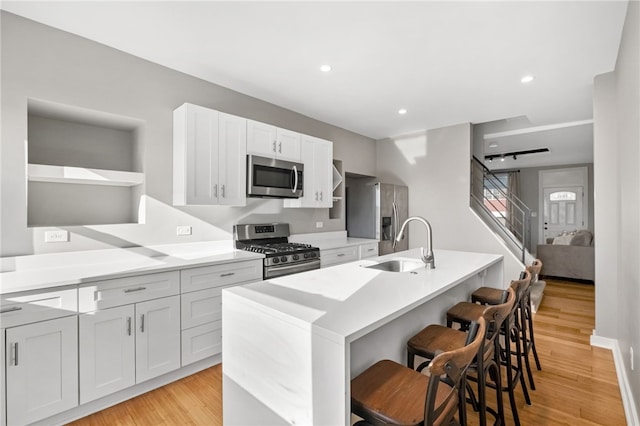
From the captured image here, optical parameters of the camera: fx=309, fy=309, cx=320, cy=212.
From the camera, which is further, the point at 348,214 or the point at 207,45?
the point at 348,214

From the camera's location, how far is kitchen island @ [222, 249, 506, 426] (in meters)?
1.11

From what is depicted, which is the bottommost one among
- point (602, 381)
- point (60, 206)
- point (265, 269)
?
point (602, 381)

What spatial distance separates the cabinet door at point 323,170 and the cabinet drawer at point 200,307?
188 centimetres

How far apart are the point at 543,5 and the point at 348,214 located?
3617 mm

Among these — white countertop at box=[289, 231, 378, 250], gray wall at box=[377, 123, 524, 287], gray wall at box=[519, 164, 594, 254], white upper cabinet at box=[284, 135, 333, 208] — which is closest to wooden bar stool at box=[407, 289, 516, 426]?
white countertop at box=[289, 231, 378, 250]

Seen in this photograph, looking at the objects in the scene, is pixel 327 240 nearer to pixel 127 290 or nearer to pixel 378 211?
pixel 378 211

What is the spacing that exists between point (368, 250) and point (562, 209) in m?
7.15

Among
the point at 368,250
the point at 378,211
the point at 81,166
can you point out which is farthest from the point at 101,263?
the point at 378,211

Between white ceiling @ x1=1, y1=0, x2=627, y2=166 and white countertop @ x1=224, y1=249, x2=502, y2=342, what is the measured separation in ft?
5.84

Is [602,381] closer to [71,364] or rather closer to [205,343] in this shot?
[205,343]

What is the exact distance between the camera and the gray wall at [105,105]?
6.98 ft

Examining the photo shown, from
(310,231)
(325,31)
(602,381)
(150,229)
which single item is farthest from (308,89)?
(602,381)

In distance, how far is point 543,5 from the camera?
2066mm

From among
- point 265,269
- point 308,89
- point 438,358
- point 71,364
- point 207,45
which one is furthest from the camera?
point 308,89
